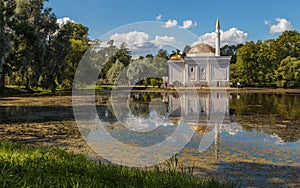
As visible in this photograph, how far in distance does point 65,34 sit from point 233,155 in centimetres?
2765

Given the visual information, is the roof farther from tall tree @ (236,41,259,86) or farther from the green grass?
the green grass

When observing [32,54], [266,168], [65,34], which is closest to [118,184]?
[266,168]

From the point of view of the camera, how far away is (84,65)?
98.8ft

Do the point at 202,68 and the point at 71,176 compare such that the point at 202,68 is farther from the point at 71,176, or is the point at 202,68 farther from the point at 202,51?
the point at 71,176

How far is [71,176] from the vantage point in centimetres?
412

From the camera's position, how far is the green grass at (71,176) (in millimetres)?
3742

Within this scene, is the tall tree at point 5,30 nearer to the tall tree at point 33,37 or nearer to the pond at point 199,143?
the tall tree at point 33,37

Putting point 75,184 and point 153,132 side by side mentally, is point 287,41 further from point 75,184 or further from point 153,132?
point 75,184

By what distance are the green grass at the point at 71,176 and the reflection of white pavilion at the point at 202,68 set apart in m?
40.9

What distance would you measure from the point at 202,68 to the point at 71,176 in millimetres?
45320

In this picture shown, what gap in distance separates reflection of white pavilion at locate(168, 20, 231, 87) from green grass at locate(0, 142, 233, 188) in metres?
40.9

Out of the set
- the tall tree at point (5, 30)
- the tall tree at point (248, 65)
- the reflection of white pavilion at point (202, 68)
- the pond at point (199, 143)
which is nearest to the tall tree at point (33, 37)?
the tall tree at point (5, 30)

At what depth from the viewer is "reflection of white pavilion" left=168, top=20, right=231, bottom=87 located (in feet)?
152

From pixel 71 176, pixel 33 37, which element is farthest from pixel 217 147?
pixel 33 37
